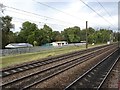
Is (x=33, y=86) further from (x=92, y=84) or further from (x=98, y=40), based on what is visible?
(x=98, y=40)

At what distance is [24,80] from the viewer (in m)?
18.7

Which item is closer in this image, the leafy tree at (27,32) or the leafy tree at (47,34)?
the leafy tree at (27,32)

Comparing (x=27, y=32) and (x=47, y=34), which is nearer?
(x=27, y=32)

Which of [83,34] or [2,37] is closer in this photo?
[2,37]

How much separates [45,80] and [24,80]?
1454 mm

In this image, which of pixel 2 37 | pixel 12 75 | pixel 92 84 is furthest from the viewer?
pixel 2 37

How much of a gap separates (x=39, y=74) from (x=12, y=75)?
2.17 meters

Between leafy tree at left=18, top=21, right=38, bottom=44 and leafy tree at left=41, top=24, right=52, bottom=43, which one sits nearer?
leafy tree at left=18, top=21, right=38, bottom=44

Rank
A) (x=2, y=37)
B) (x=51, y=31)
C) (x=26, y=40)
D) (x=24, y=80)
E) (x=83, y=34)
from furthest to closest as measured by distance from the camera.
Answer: (x=83, y=34) → (x=51, y=31) → (x=26, y=40) → (x=2, y=37) → (x=24, y=80)

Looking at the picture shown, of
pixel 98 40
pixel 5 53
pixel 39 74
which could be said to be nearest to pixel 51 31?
pixel 98 40

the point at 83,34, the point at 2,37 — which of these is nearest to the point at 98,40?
the point at 83,34

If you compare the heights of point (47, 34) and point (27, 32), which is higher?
point (27, 32)

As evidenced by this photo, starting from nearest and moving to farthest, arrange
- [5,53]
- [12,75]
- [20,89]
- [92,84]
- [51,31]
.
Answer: [20,89]
[92,84]
[12,75]
[5,53]
[51,31]

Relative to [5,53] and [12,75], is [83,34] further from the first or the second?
[12,75]
